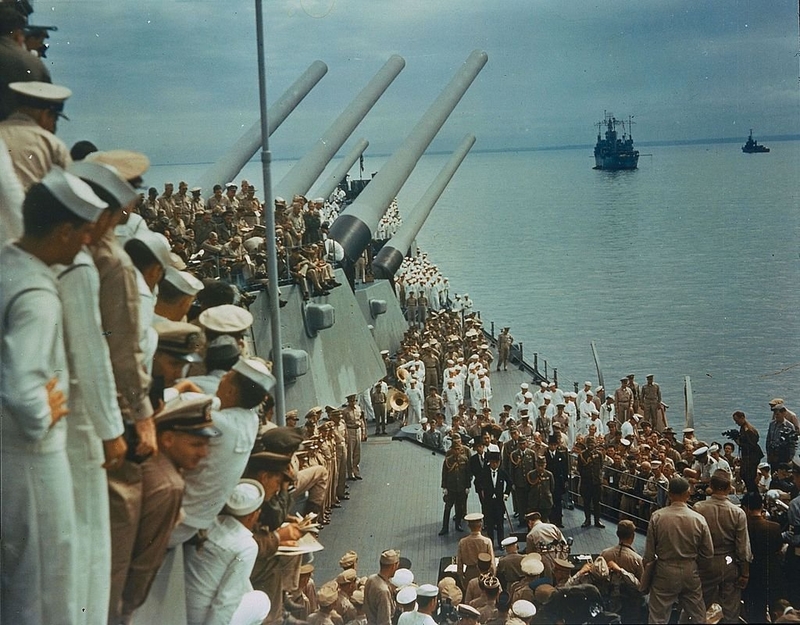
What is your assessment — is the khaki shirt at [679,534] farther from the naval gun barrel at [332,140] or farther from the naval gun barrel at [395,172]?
the naval gun barrel at [332,140]

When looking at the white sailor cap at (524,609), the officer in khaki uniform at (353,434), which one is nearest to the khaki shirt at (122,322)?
the white sailor cap at (524,609)

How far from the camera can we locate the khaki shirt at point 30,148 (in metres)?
3.38

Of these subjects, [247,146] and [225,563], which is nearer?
[225,563]

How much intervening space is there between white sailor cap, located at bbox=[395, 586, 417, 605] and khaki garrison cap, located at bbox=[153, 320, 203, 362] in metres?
1.89

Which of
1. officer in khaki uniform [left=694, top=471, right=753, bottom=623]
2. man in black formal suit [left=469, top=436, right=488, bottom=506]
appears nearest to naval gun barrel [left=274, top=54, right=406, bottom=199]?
man in black formal suit [left=469, top=436, right=488, bottom=506]

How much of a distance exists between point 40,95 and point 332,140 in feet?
39.6

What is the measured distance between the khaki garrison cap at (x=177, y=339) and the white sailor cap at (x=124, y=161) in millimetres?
607

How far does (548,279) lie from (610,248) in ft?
10.4

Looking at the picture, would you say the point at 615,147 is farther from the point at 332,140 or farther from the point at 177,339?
the point at 177,339

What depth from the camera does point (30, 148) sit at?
135 inches

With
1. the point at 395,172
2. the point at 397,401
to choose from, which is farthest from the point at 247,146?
the point at 395,172

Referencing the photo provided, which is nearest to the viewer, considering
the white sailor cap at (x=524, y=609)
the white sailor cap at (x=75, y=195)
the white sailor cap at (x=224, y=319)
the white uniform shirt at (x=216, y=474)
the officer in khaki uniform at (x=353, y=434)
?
the white sailor cap at (x=75, y=195)

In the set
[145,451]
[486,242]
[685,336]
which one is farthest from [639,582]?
[486,242]

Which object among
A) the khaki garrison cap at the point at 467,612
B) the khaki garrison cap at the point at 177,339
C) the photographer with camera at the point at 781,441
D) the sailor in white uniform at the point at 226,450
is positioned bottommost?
the khaki garrison cap at the point at 467,612
